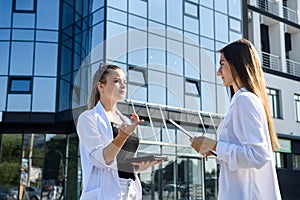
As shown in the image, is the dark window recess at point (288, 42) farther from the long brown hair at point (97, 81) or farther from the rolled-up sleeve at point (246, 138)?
the rolled-up sleeve at point (246, 138)

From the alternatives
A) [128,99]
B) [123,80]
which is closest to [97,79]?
[123,80]

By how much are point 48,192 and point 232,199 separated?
42.4 ft

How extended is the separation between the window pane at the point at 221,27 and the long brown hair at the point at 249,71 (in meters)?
9.81

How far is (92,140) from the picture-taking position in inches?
64.1

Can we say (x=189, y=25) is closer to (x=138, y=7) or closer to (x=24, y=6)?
(x=138, y=7)

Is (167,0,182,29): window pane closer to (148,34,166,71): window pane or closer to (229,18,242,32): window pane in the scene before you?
(229,18,242,32): window pane

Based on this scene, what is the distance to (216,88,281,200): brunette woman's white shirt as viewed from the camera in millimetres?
1443

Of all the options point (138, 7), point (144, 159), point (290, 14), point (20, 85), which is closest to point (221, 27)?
point (138, 7)

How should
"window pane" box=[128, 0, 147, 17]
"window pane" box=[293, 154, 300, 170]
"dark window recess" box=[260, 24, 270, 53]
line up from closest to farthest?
"window pane" box=[128, 0, 147, 17], "window pane" box=[293, 154, 300, 170], "dark window recess" box=[260, 24, 270, 53]

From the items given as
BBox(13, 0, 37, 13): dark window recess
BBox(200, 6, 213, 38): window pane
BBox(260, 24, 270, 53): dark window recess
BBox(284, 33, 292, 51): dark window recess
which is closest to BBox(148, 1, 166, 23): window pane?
BBox(200, 6, 213, 38): window pane

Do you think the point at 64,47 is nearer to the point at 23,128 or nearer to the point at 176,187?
the point at 23,128

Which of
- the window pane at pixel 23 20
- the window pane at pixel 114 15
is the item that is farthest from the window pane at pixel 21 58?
the window pane at pixel 114 15

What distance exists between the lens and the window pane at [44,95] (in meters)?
13.7

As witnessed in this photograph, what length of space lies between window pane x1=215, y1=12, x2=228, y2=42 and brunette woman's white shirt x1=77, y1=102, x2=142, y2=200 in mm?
9928
